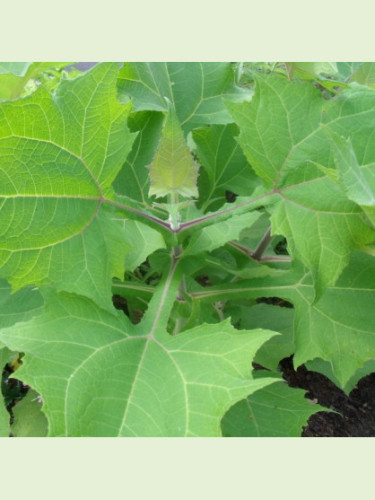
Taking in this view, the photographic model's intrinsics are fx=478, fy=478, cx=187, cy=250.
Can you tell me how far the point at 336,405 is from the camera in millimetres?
1050

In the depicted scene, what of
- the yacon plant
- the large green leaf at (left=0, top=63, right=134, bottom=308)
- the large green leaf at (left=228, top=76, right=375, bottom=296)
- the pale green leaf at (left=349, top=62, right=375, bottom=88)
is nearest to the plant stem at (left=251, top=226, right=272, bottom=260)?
the yacon plant

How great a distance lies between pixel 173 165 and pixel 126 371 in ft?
0.89

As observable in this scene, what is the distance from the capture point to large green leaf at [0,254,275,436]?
1.71ft

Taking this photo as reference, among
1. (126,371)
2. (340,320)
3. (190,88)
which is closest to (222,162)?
(190,88)

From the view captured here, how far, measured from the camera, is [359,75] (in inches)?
40.8

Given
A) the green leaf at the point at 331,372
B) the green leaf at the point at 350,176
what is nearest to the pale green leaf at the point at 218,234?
the green leaf at the point at 350,176

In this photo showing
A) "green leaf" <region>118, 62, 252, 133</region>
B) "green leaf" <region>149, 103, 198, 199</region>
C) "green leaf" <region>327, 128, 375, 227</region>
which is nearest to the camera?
"green leaf" <region>327, 128, 375, 227</region>

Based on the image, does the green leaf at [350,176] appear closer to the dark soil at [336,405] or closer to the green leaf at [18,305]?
the green leaf at [18,305]

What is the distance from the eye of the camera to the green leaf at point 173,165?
594mm

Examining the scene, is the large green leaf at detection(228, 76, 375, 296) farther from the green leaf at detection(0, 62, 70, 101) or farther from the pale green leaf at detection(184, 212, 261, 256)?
the green leaf at detection(0, 62, 70, 101)

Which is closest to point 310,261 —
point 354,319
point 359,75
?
point 354,319

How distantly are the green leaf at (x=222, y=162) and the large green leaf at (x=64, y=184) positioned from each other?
0.97ft

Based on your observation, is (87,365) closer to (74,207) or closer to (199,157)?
(74,207)

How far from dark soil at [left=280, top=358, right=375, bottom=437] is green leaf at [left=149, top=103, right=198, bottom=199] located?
580 millimetres
